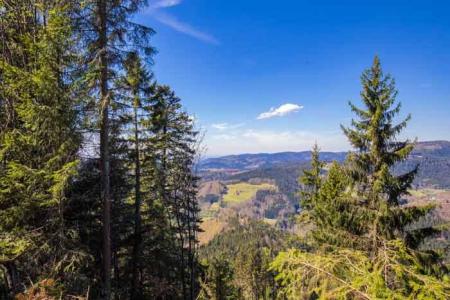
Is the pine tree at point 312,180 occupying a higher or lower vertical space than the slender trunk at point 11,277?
higher

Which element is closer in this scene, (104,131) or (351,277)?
(351,277)

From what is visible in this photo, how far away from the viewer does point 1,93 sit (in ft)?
26.9

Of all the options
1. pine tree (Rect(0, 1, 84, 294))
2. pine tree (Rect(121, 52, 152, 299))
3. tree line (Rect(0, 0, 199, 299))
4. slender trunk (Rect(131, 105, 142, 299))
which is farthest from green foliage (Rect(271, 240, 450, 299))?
pine tree (Rect(121, 52, 152, 299))

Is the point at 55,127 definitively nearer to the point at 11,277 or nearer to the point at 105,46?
the point at 105,46

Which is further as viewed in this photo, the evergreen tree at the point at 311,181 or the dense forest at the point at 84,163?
the evergreen tree at the point at 311,181

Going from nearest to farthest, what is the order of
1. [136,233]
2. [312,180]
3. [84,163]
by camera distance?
[84,163] < [136,233] < [312,180]

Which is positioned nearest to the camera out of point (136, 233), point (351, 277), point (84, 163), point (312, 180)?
point (351, 277)

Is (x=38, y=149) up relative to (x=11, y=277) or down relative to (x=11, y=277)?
up

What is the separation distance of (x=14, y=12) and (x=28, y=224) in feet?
19.9

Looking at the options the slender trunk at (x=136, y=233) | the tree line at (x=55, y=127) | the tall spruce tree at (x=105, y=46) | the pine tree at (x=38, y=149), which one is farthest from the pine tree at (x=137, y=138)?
the pine tree at (x=38, y=149)

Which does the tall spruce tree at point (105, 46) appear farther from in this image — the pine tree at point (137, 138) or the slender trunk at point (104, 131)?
the pine tree at point (137, 138)

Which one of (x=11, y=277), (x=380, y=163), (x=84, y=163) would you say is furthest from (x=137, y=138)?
(x=380, y=163)

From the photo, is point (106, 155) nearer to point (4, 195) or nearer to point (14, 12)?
point (4, 195)

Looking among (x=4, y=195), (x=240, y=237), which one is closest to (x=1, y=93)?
(x=4, y=195)
